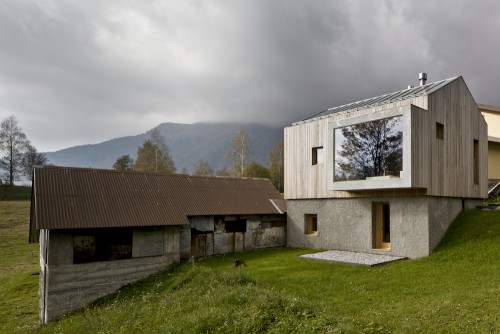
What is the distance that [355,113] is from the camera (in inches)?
699

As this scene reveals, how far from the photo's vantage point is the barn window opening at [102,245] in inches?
551

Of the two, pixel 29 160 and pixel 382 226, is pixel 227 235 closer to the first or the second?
pixel 382 226

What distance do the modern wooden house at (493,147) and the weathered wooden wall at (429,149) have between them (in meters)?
6.17

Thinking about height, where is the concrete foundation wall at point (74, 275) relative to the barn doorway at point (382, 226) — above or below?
below

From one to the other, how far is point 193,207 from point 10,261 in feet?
59.8

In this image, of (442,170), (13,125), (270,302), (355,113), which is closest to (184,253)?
(270,302)

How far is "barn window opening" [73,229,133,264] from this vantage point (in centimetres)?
1398

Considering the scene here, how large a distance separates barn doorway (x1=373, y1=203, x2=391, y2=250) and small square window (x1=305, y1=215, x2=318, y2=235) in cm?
384

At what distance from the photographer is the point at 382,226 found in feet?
56.1

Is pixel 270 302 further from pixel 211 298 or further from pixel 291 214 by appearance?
pixel 291 214

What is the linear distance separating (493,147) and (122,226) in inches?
1034

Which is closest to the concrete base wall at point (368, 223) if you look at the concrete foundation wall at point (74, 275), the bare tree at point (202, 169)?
the concrete foundation wall at point (74, 275)

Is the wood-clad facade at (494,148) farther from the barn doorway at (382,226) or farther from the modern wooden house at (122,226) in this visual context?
the modern wooden house at (122,226)

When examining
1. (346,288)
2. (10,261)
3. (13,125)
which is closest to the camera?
(346,288)
